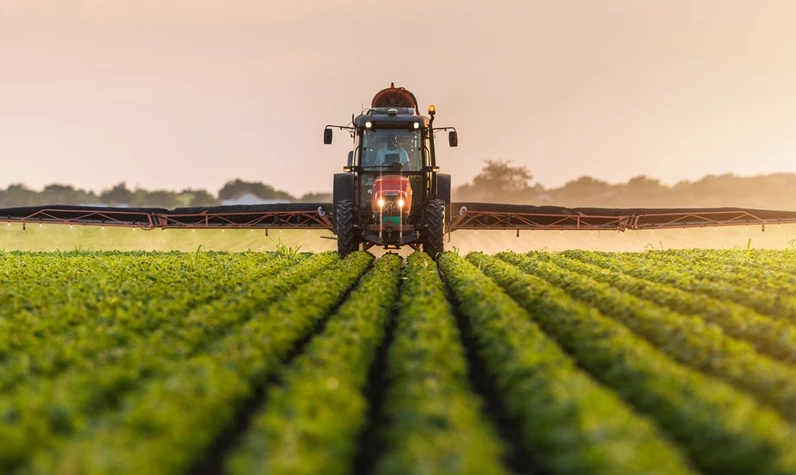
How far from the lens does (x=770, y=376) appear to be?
567cm

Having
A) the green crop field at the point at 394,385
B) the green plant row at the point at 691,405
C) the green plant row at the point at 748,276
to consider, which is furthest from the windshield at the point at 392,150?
the green plant row at the point at 691,405

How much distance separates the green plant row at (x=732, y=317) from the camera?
719 centimetres

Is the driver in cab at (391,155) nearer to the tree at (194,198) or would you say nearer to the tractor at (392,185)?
the tractor at (392,185)

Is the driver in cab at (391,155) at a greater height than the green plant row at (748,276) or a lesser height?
greater

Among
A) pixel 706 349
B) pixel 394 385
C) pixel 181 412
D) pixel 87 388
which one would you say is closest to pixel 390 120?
pixel 706 349

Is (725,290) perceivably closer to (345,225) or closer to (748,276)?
(748,276)

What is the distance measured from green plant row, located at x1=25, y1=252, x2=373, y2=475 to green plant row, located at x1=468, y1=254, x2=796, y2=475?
298 cm

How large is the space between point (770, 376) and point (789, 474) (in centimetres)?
187

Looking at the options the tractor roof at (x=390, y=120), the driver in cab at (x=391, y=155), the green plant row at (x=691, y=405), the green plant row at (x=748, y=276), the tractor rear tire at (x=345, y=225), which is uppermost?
the tractor roof at (x=390, y=120)

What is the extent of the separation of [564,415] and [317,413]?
1.59m

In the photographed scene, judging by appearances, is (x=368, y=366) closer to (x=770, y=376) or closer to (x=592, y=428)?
(x=592, y=428)

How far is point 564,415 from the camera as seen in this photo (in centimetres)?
457

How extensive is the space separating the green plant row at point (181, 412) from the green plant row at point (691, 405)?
2975mm

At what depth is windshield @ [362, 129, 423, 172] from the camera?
61.0 ft
